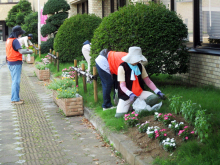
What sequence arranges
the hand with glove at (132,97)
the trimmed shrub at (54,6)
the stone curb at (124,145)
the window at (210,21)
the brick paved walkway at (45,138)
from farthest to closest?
1. the trimmed shrub at (54,6)
2. the window at (210,21)
3. the hand with glove at (132,97)
4. the brick paved walkway at (45,138)
5. the stone curb at (124,145)

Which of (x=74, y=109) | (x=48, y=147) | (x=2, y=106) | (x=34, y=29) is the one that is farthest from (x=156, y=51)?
(x=34, y=29)

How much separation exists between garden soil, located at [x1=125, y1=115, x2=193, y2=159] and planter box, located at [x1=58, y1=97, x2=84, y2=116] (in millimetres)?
2284

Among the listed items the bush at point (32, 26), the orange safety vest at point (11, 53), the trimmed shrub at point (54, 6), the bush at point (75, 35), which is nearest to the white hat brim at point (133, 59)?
the orange safety vest at point (11, 53)

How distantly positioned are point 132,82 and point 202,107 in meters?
1.30

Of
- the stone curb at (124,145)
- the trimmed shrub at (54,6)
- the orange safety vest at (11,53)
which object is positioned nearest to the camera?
the stone curb at (124,145)

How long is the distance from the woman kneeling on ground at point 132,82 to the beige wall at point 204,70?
2.52 meters

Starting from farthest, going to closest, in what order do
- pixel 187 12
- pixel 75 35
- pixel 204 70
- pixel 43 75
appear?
pixel 75 35
pixel 43 75
pixel 187 12
pixel 204 70

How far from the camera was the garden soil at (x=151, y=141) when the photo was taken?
4.31 meters

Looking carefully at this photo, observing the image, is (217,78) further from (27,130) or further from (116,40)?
(27,130)

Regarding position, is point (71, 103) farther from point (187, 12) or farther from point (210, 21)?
point (187, 12)

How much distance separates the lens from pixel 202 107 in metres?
5.54

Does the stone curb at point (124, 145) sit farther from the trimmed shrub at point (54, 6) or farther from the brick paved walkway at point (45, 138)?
the trimmed shrub at point (54, 6)

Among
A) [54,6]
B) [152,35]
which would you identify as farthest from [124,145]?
[54,6]

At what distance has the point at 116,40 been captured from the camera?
25.9 feet
